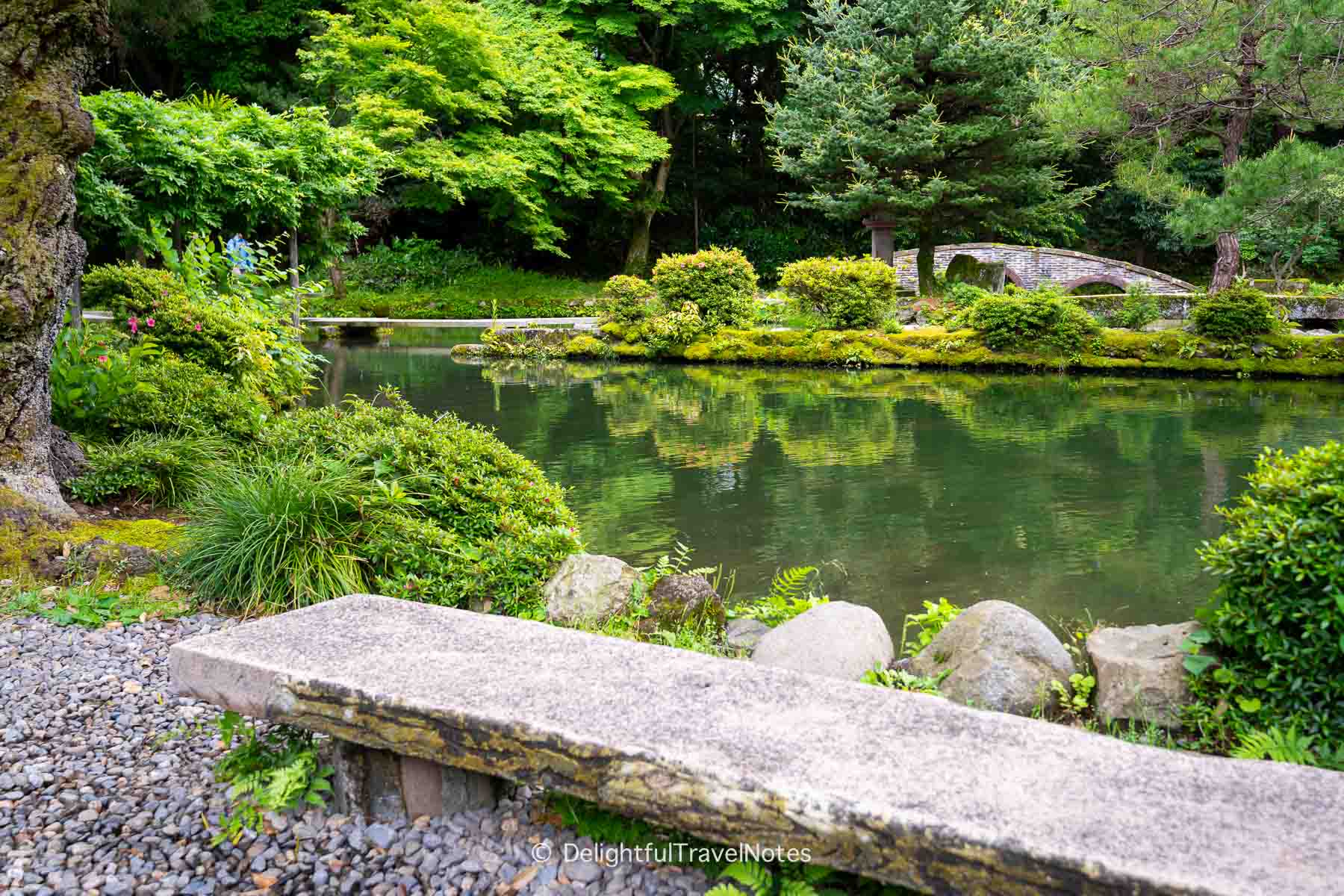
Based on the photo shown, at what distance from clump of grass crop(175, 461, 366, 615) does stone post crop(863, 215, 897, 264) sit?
1710 cm

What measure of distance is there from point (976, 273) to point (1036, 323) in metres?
7.60

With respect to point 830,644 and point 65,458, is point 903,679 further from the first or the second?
point 65,458

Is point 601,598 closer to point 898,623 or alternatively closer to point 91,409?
point 898,623

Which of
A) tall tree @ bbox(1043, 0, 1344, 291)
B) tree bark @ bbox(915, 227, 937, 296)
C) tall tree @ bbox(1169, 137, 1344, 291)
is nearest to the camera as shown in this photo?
tall tree @ bbox(1169, 137, 1344, 291)

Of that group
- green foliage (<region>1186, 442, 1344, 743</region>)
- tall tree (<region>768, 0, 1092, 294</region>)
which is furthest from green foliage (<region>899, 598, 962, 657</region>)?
tall tree (<region>768, 0, 1092, 294</region>)

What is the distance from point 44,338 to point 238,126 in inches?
217

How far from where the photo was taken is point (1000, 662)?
10.4 feet

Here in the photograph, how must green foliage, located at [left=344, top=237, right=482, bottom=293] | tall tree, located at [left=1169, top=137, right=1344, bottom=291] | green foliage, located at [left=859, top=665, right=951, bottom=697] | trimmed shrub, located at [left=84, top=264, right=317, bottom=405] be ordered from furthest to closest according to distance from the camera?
green foliage, located at [left=344, top=237, right=482, bottom=293] < tall tree, located at [left=1169, top=137, right=1344, bottom=291] < trimmed shrub, located at [left=84, top=264, right=317, bottom=405] < green foliage, located at [left=859, top=665, right=951, bottom=697]

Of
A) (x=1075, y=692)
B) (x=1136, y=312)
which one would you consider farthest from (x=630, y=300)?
(x=1075, y=692)

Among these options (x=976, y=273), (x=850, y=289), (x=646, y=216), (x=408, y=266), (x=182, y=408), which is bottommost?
(x=182, y=408)

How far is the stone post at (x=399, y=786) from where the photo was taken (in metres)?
2.49

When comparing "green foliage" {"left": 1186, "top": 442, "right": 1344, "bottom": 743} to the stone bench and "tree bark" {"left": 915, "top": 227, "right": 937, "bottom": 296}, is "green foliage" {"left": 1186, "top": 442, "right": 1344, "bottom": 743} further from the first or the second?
"tree bark" {"left": 915, "top": 227, "right": 937, "bottom": 296}

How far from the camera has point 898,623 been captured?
15.1 ft

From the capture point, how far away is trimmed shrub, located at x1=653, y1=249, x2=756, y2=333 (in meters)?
16.7
